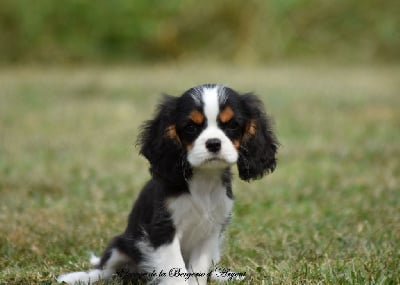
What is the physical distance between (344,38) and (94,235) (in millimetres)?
23725

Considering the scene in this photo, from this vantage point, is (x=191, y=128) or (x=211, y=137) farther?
(x=191, y=128)

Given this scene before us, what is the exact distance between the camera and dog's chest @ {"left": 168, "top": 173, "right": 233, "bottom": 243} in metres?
4.46

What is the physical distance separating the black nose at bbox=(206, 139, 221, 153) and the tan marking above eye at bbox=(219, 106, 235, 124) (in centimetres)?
19

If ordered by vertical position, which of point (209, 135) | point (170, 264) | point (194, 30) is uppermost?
point (194, 30)

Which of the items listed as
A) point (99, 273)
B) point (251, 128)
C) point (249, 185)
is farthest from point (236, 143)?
point (249, 185)

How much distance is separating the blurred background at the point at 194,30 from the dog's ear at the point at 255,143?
67.7 feet

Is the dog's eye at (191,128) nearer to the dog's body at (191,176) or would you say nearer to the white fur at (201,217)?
the dog's body at (191,176)

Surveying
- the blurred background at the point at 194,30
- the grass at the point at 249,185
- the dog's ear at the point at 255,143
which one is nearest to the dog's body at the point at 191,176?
the dog's ear at the point at 255,143

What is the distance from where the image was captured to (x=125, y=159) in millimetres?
9672

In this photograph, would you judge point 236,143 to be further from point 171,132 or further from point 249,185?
point 249,185

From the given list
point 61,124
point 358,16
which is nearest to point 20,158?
point 61,124

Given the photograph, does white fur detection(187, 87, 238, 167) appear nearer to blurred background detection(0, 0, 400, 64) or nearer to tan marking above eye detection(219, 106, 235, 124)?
tan marking above eye detection(219, 106, 235, 124)

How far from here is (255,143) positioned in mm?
4645

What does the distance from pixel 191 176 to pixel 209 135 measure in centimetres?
40
